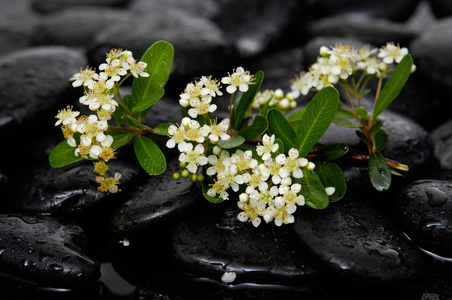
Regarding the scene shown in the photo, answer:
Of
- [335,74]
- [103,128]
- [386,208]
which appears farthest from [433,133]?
[103,128]

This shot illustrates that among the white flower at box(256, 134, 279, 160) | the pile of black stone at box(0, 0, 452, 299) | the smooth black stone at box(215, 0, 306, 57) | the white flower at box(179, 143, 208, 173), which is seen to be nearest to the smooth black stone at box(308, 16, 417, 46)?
the smooth black stone at box(215, 0, 306, 57)

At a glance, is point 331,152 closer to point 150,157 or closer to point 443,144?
point 150,157

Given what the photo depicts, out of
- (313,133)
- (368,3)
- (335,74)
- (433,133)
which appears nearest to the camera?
(313,133)

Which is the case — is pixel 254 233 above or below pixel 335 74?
below

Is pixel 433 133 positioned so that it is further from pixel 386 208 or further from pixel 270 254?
pixel 270 254

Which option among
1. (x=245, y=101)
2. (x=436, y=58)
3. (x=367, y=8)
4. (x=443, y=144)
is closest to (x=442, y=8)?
(x=367, y=8)

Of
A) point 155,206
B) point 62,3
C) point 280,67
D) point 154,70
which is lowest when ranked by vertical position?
point 62,3

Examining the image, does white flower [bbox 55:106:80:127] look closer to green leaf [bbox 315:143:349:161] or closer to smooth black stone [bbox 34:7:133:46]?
green leaf [bbox 315:143:349:161]
